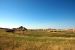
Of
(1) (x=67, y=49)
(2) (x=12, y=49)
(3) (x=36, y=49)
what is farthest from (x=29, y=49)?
(1) (x=67, y=49)

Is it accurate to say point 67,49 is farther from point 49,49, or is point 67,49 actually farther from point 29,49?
point 29,49

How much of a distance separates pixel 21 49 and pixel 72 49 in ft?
18.1

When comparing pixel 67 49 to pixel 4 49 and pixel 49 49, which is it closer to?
pixel 49 49

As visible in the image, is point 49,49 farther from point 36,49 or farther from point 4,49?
point 4,49

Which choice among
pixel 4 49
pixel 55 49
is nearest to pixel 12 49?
pixel 4 49

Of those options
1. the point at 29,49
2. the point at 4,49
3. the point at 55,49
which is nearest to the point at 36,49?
the point at 29,49

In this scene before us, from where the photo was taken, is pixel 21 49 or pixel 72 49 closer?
pixel 21 49

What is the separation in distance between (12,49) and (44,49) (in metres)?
3.38

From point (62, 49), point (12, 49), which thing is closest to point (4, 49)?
point (12, 49)

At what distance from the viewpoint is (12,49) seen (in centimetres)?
1454

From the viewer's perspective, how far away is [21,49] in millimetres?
14383

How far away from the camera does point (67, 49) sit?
15312 millimetres

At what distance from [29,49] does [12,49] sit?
175 cm

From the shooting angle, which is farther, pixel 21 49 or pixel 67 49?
pixel 67 49
